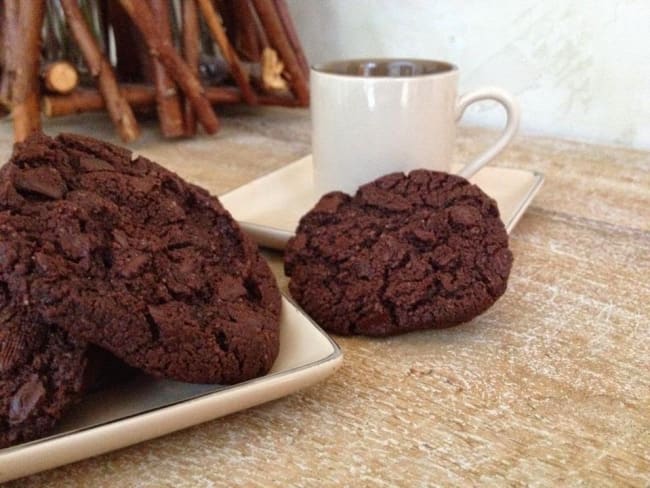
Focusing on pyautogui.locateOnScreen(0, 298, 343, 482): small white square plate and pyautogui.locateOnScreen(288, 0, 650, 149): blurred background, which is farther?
pyautogui.locateOnScreen(288, 0, 650, 149): blurred background

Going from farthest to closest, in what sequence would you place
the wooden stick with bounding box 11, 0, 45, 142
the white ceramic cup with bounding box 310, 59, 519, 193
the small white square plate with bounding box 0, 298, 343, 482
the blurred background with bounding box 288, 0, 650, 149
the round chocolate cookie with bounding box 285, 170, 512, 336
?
the blurred background with bounding box 288, 0, 650, 149 → the wooden stick with bounding box 11, 0, 45, 142 → the white ceramic cup with bounding box 310, 59, 519, 193 → the round chocolate cookie with bounding box 285, 170, 512, 336 → the small white square plate with bounding box 0, 298, 343, 482

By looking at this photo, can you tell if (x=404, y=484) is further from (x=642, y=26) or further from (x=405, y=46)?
(x=405, y=46)

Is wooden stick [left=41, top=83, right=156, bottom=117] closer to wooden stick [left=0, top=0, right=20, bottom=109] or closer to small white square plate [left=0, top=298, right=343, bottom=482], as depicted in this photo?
wooden stick [left=0, top=0, right=20, bottom=109]

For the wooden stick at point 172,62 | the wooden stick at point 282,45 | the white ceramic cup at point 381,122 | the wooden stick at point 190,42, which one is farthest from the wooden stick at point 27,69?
the white ceramic cup at point 381,122

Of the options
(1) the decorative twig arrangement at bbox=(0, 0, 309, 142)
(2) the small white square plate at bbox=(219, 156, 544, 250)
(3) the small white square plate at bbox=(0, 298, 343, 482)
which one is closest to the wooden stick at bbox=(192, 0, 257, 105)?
(1) the decorative twig arrangement at bbox=(0, 0, 309, 142)

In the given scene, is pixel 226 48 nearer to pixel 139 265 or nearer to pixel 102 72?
pixel 102 72

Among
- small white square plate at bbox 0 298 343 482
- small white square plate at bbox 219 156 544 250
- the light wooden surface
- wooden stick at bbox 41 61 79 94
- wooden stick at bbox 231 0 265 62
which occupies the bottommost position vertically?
the light wooden surface

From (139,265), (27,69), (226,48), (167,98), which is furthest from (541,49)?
(139,265)
